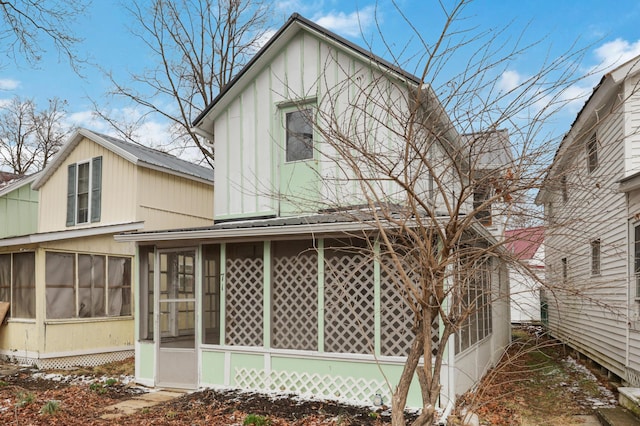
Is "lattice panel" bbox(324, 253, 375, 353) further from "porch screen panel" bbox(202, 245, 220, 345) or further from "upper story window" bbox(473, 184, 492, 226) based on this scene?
"upper story window" bbox(473, 184, 492, 226)

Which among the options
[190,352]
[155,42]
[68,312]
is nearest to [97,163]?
[68,312]

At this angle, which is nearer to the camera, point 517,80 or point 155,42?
point 517,80

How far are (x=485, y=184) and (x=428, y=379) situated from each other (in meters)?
1.58

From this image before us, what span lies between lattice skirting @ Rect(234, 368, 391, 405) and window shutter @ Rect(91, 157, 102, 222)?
20.4 feet

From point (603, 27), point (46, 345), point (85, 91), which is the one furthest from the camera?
point (85, 91)

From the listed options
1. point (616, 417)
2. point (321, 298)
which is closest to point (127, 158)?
point (321, 298)

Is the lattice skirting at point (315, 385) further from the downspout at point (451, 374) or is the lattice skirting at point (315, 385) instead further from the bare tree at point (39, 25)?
the bare tree at point (39, 25)

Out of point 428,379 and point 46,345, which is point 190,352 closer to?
point 46,345

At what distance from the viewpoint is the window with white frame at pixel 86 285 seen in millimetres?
11664

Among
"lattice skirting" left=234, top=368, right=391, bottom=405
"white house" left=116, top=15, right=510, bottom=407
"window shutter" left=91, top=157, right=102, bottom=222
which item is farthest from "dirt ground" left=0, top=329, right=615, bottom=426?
"window shutter" left=91, top=157, right=102, bottom=222

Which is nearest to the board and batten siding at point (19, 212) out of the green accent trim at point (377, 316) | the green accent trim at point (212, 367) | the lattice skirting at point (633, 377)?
the green accent trim at point (212, 367)

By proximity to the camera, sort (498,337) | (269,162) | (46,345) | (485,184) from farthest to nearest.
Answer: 1. (498,337)
2. (46,345)
3. (269,162)
4. (485,184)

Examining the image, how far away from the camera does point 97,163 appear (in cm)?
1290

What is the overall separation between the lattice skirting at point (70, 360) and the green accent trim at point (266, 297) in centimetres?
565
